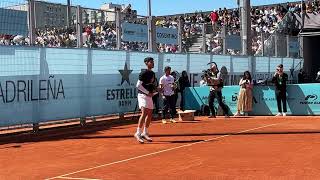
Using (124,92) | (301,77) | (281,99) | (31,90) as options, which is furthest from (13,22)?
(301,77)

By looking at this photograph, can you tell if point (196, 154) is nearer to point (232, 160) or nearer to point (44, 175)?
point (232, 160)

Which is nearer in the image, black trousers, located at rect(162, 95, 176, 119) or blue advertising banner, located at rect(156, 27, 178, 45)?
black trousers, located at rect(162, 95, 176, 119)

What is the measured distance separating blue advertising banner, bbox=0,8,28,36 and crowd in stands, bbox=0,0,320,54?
0.16m

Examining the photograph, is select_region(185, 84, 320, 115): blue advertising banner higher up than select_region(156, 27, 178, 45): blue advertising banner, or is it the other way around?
select_region(156, 27, 178, 45): blue advertising banner

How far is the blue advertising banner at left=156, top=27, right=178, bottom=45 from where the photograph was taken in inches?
851

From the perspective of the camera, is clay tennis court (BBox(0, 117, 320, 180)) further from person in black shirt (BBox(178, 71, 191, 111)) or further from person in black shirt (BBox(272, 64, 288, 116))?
person in black shirt (BBox(178, 71, 191, 111))

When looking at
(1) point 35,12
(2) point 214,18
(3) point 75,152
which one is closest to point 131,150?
(3) point 75,152

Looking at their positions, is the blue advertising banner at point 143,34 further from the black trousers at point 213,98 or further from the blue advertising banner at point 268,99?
the black trousers at point 213,98

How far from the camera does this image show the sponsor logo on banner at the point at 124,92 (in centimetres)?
1878

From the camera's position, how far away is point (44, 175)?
29.3ft

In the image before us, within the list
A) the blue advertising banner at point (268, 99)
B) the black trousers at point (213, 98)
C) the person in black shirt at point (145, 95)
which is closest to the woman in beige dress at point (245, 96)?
the blue advertising banner at point (268, 99)

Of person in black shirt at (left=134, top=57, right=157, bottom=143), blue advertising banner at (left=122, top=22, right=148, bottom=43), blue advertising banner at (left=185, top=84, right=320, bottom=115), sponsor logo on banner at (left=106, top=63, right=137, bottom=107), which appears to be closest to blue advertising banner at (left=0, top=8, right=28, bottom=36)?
person in black shirt at (left=134, top=57, right=157, bottom=143)

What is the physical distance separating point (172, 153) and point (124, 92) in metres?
8.59

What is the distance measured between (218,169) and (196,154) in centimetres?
164
